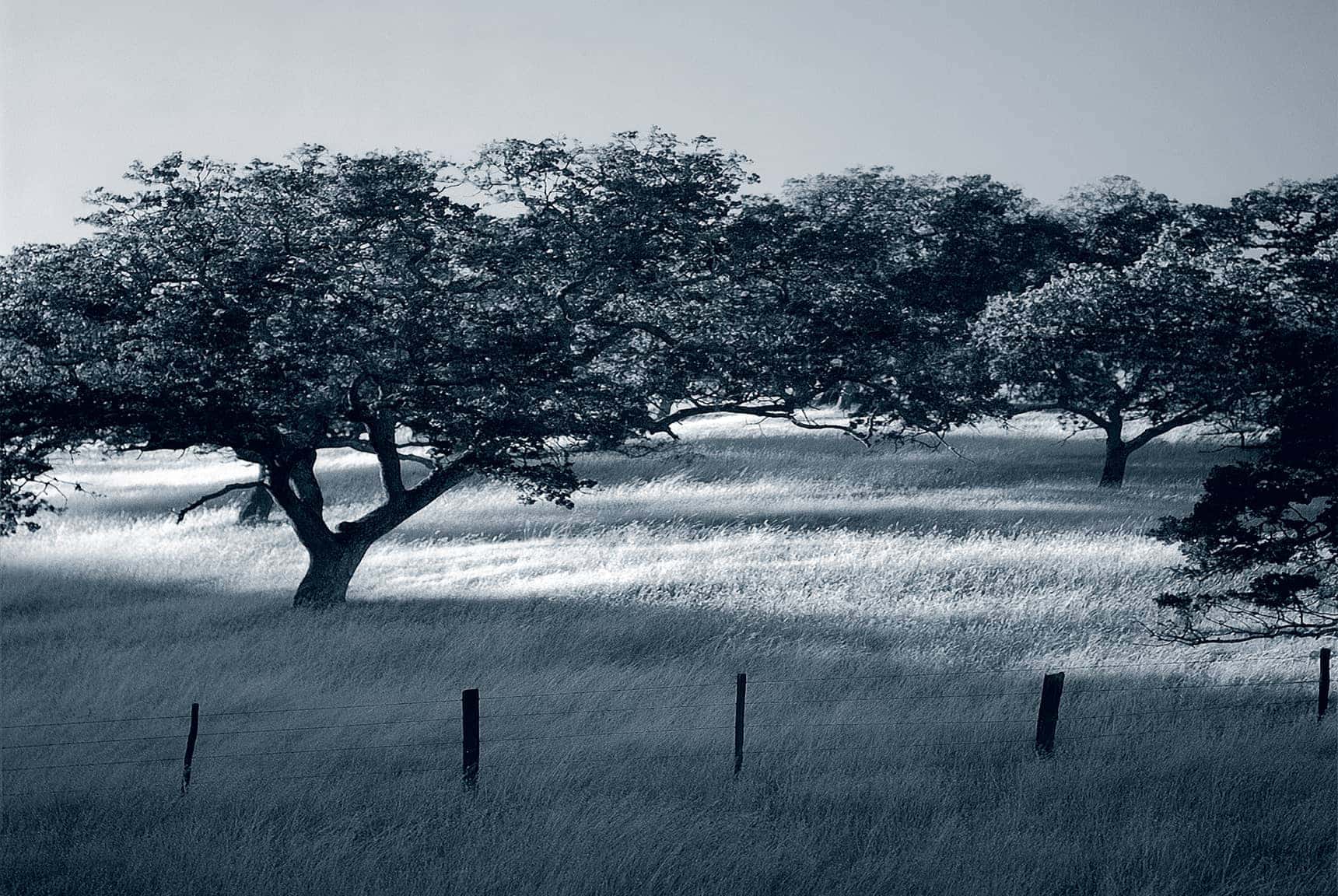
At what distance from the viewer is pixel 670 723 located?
505 inches

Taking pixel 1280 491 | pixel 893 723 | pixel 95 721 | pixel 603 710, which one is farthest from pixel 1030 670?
pixel 95 721

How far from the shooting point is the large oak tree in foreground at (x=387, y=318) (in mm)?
17281

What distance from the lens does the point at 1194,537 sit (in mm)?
12469

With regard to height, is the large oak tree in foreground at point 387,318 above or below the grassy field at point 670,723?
above

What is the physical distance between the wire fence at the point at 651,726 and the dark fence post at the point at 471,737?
18 mm

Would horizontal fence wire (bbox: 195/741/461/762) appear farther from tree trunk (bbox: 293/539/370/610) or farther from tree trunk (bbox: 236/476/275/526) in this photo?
tree trunk (bbox: 236/476/275/526)

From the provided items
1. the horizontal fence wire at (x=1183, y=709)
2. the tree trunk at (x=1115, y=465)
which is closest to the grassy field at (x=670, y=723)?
the horizontal fence wire at (x=1183, y=709)

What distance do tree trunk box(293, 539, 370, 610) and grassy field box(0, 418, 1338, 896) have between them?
86 cm

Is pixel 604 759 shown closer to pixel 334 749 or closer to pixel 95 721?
pixel 334 749

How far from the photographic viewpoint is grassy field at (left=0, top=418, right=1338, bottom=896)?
8.80 meters

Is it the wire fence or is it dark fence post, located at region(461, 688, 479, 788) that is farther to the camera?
the wire fence

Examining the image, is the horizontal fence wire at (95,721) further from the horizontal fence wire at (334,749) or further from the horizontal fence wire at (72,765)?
the horizontal fence wire at (334,749)


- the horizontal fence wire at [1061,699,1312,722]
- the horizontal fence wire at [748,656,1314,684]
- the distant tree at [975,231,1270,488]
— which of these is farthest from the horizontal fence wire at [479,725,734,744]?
the distant tree at [975,231,1270,488]

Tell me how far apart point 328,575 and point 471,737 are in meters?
12.0
